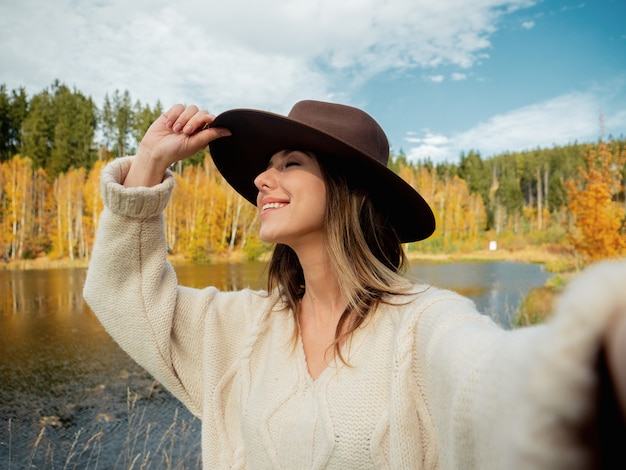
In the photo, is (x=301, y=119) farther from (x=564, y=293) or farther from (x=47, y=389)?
(x=47, y=389)

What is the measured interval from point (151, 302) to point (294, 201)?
1.94 ft

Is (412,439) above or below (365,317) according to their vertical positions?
below

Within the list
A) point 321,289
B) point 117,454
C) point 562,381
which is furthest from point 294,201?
point 117,454

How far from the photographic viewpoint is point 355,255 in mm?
1637

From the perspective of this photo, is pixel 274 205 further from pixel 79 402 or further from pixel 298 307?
pixel 79 402

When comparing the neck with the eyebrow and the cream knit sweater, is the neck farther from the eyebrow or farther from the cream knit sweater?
the eyebrow

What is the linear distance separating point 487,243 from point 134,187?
123 ft

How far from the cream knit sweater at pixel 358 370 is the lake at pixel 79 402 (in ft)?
2.13

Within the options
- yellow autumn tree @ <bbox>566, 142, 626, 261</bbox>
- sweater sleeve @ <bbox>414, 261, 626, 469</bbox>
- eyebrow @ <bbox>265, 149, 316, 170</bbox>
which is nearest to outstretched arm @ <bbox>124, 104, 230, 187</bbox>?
eyebrow @ <bbox>265, 149, 316, 170</bbox>

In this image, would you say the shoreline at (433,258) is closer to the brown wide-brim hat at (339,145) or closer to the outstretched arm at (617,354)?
the brown wide-brim hat at (339,145)

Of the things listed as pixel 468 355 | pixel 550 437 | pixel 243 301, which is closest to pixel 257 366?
pixel 243 301

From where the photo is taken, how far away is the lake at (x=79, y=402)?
180 inches

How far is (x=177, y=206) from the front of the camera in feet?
91.7

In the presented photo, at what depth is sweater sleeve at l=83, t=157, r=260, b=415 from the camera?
4.97ft
